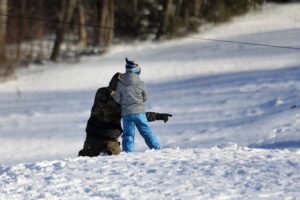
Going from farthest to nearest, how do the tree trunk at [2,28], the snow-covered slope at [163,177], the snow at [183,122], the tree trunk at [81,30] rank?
the tree trunk at [81,30] < the tree trunk at [2,28] < the snow at [183,122] < the snow-covered slope at [163,177]

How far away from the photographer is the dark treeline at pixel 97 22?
1277 inches

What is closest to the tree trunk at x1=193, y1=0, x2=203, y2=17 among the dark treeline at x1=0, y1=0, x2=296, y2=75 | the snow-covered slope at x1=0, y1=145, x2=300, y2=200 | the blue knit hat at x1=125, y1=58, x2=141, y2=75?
the dark treeline at x1=0, y1=0, x2=296, y2=75

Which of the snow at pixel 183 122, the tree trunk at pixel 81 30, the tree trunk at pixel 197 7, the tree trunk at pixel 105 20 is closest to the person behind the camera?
the snow at pixel 183 122

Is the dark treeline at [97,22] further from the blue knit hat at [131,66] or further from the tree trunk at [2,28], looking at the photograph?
the blue knit hat at [131,66]

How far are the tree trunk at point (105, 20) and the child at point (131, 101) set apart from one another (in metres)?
23.9

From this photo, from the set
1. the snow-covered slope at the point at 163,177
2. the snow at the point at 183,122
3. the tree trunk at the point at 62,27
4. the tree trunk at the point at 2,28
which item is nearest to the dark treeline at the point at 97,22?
the tree trunk at the point at 62,27

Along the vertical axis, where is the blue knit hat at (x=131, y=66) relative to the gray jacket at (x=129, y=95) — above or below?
above

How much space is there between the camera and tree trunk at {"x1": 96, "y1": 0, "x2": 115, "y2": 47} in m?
33.0

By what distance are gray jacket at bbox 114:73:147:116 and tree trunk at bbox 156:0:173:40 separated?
77.3 feet

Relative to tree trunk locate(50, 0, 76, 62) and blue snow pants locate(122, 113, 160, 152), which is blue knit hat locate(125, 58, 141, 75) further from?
tree trunk locate(50, 0, 76, 62)

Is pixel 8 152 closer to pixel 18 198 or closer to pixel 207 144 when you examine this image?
pixel 207 144

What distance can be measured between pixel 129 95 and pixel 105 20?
26630 mm

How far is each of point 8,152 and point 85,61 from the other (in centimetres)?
1437

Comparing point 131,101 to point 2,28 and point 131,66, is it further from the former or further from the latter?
point 2,28
